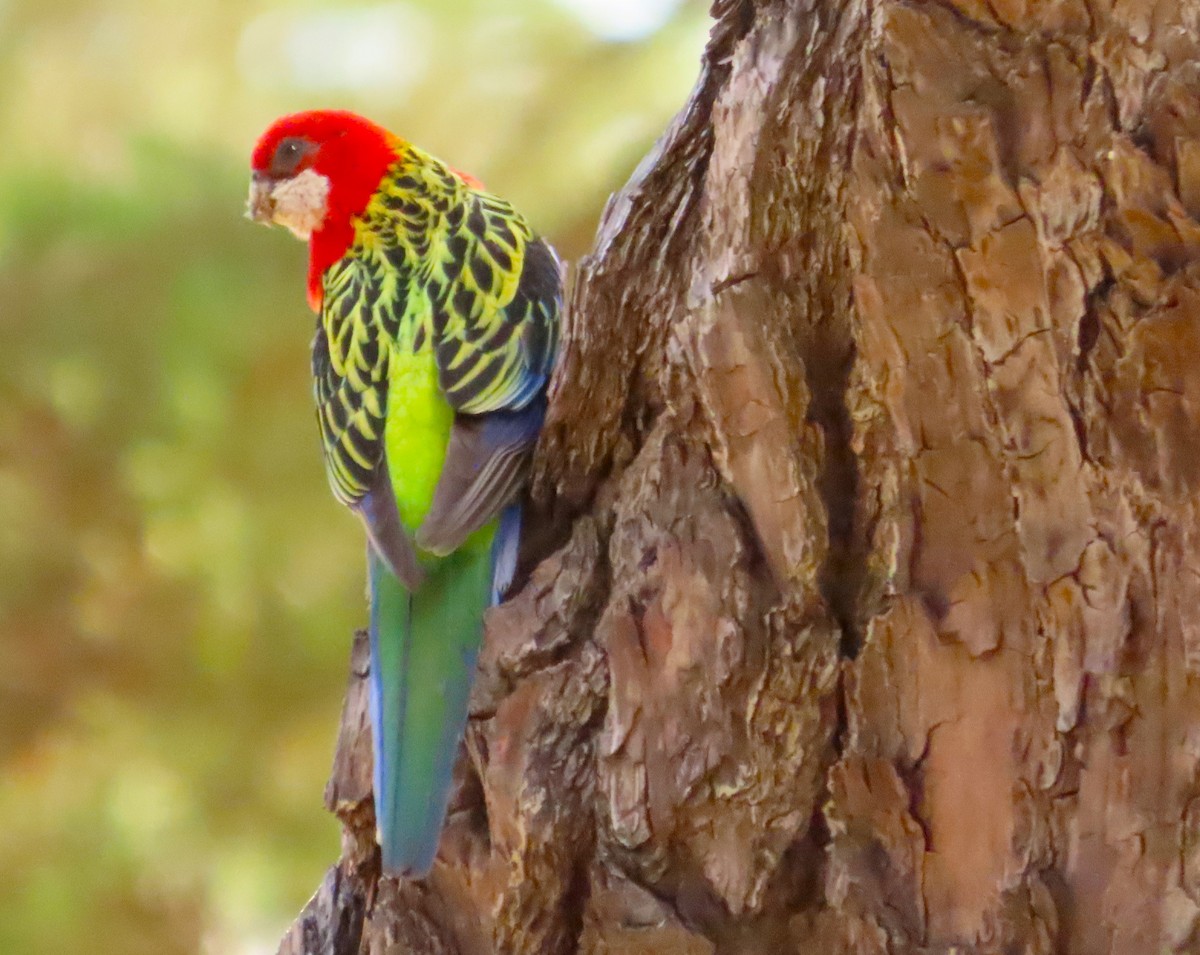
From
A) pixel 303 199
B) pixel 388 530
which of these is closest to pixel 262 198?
pixel 303 199

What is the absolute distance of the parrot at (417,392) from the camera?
49.8 inches

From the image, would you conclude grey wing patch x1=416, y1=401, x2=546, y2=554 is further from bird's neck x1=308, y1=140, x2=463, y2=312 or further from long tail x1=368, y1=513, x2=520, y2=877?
bird's neck x1=308, y1=140, x2=463, y2=312

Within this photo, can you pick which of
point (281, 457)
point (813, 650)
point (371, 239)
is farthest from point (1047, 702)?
point (281, 457)

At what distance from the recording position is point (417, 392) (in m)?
1.57

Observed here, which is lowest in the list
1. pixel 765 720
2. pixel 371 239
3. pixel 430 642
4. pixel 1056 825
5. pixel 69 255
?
Result: pixel 1056 825

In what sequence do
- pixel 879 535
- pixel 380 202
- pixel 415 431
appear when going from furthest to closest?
pixel 380 202 < pixel 415 431 < pixel 879 535

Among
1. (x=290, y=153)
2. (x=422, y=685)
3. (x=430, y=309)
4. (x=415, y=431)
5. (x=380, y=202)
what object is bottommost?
(x=422, y=685)

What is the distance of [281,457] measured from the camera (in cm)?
238

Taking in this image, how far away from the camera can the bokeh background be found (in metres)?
2.30

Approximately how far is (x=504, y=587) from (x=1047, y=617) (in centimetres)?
58

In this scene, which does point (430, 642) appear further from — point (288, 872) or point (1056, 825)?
point (288, 872)

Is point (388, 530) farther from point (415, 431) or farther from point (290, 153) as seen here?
point (290, 153)

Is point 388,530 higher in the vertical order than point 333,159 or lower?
lower

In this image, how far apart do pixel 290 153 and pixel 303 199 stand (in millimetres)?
71
